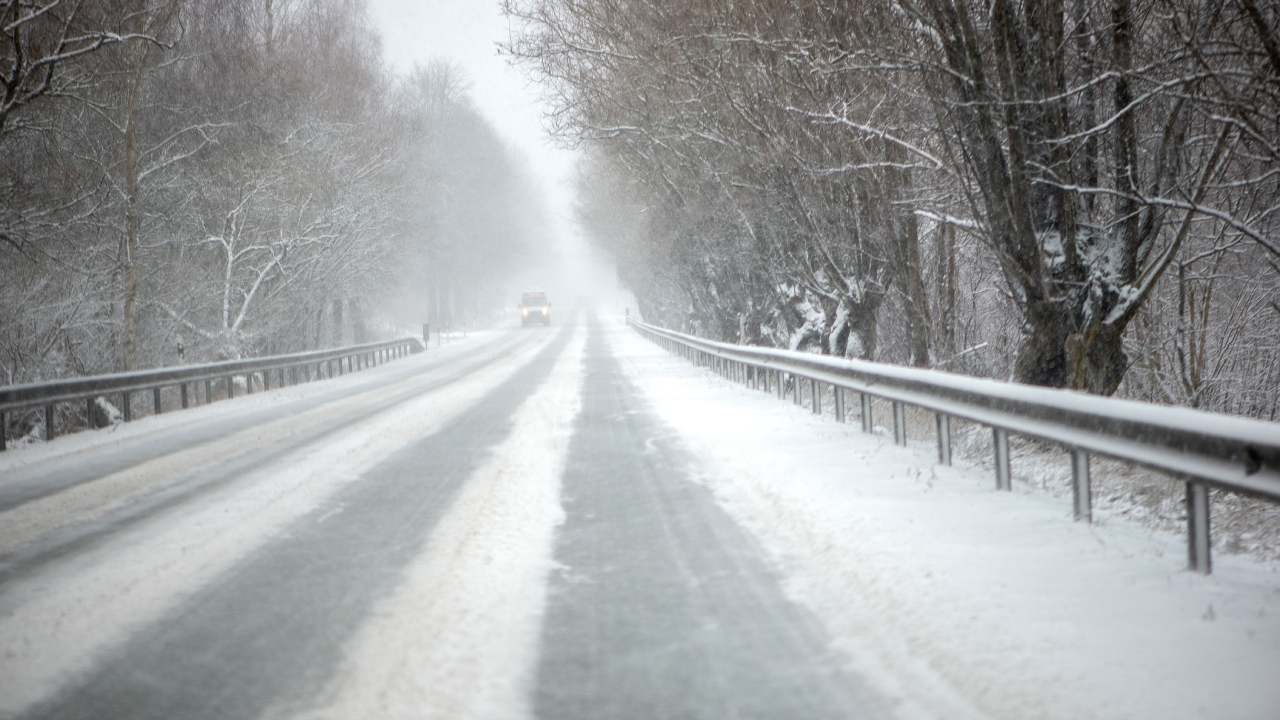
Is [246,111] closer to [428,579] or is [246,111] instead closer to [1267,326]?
[428,579]

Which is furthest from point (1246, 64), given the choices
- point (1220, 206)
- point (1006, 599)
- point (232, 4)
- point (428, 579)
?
point (232, 4)

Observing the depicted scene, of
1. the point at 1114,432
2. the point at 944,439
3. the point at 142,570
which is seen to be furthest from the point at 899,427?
the point at 142,570

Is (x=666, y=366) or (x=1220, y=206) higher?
(x=1220, y=206)

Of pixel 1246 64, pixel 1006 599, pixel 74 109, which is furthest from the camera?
pixel 74 109

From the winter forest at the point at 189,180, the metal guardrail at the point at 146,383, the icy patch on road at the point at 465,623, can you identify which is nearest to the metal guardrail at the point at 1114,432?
the icy patch on road at the point at 465,623

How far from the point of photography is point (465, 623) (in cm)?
382

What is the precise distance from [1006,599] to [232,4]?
24187 mm

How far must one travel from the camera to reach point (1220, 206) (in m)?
11.5

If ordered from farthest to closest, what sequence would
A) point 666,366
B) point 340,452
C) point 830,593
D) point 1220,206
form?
point 666,366 < point 1220,206 < point 340,452 < point 830,593

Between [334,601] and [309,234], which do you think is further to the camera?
[309,234]

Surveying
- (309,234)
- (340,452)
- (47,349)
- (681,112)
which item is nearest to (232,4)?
(309,234)

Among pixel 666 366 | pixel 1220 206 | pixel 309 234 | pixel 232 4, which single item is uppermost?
pixel 232 4

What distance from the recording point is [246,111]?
21766 millimetres

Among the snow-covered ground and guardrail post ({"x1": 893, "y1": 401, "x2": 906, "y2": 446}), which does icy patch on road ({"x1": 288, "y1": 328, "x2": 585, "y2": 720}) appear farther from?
guardrail post ({"x1": 893, "y1": 401, "x2": 906, "y2": 446})
